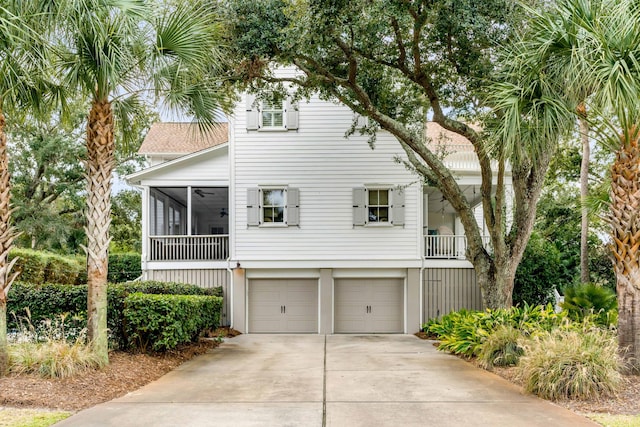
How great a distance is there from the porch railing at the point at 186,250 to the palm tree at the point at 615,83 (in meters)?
10.5

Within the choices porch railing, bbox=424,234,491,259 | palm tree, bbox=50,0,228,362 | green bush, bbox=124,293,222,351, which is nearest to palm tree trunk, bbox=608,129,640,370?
palm tree, bbox=50,0,228,362

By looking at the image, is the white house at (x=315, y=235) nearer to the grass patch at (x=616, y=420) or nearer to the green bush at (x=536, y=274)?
the green bush at (x=536, y=274)

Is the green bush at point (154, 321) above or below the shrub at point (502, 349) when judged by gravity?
above

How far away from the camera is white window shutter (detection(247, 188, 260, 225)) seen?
47.4ft

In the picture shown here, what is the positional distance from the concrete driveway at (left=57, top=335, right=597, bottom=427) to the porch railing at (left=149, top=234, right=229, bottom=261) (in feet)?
17.6

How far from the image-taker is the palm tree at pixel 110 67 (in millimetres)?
7113

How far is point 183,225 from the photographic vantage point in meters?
20.6

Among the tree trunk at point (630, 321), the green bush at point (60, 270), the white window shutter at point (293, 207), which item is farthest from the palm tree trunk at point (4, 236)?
the tree trunk at point (630, 321)

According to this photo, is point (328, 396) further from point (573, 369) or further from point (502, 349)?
point (502, 349)

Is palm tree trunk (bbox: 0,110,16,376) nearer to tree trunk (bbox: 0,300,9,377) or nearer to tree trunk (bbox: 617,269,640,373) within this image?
tree trunk (bbox: 0,300,9,377)

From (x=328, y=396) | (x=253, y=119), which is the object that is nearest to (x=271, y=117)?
(x=253, y=119)

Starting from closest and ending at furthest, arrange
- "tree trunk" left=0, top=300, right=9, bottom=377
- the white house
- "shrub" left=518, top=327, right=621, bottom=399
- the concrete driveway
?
1. the concrete driveway
2. "shrub" left=518, top=327, right=621, bottom=399
3. "tree trunk" left=0, top=300, right=9, bottom=377
4. the white house

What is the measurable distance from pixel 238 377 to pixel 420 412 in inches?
130

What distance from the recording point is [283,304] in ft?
48.8
